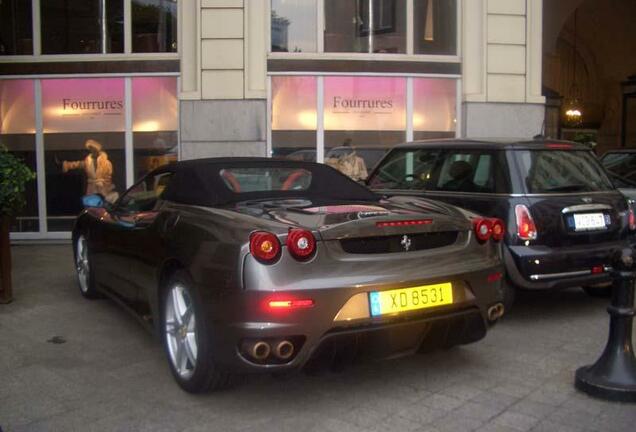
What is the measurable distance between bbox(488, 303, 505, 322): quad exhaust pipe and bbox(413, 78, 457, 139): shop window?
25.4ft

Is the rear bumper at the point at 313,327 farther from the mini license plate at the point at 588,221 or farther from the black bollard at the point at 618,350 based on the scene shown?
the mini license plate at the point at 588,221

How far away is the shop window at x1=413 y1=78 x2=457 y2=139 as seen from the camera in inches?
466

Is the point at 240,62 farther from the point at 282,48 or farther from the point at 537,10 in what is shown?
the point at 537,10

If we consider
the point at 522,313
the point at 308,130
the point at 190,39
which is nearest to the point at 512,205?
the point at 522,313

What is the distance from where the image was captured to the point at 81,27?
11492 mm

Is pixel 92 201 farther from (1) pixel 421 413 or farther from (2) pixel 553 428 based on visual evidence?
(2) pixel 553 428

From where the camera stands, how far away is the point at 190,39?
1126 centimetres

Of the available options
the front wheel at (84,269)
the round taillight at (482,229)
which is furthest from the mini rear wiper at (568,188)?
the front wheel at (84,269)

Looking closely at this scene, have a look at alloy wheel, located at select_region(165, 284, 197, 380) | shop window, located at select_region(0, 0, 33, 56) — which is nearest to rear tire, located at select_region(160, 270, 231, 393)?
alloy wheel, located at select_region(165, 284, 197, 380)

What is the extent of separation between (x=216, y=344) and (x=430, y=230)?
138 cm

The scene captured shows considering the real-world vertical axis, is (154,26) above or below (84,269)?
above

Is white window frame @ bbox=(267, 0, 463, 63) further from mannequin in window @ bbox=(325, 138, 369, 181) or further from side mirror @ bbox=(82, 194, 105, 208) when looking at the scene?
side mirror @ bbox=(82, 194, 105, 208)

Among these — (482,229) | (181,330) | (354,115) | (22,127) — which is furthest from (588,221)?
(22,127)

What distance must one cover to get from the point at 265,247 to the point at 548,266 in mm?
2818
